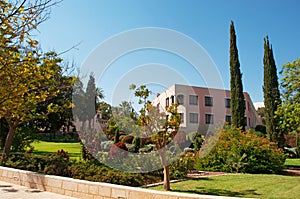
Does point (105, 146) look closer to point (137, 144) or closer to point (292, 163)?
point (137, 144)

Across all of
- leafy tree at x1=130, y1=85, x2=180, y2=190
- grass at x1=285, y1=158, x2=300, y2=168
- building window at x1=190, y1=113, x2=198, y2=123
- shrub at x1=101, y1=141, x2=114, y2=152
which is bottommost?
grass at x1=285, y1=158, x2=300, y2=168

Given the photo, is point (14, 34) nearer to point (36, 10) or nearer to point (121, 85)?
point (36, 10)

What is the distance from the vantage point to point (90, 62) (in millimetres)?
10477

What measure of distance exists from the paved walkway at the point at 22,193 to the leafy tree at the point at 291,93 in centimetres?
1144

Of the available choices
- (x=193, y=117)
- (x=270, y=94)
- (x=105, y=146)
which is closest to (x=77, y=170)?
(x=105, y=146)

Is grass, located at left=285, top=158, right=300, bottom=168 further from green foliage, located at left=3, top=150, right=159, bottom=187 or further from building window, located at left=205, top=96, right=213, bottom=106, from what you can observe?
building window, located at left=205, top=96, right=213, bottom=106

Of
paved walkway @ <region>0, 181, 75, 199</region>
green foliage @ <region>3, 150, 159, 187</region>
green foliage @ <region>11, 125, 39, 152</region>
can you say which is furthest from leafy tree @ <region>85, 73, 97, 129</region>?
paved walkway @ <region>0, 181, 75, 199</region>

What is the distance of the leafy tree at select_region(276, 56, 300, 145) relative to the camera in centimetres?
1338

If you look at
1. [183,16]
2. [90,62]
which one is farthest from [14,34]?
[183,16]

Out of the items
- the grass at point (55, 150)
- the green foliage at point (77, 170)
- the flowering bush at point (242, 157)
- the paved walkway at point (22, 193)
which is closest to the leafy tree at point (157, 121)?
the green foliage at point (77, 170)

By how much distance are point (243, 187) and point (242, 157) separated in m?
3.71

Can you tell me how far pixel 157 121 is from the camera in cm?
689

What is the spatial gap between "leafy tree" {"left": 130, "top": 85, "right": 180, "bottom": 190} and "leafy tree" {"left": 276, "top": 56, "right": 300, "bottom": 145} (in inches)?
350

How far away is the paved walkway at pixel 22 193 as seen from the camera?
6.52 meters
